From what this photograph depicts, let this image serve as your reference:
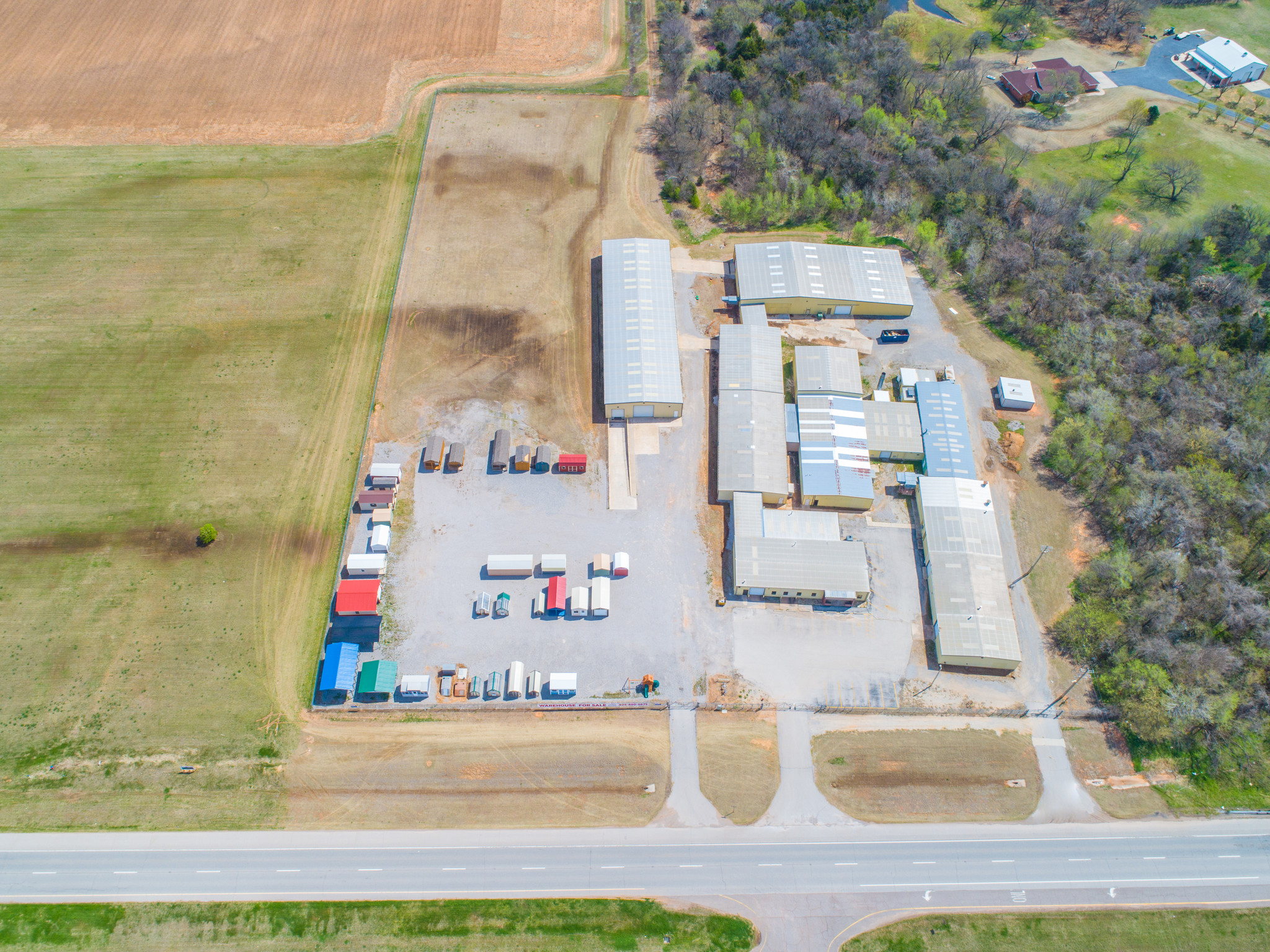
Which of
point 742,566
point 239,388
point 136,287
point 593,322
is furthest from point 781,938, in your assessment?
point 136,287

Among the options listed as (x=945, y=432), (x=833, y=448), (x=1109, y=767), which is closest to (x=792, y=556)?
(x=833, y=448)

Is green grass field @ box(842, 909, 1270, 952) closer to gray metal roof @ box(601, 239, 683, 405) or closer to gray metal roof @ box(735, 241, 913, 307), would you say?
gray metal roof @ box(601, 239, 683, 405)

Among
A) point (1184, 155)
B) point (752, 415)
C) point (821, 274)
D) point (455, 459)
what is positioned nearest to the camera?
point (455, 459)

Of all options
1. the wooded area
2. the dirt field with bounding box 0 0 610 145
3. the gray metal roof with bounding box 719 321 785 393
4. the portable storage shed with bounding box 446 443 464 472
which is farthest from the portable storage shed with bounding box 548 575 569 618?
the dirt field with bounding box 0 0 610 145

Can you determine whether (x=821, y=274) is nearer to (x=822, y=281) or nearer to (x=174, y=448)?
(x=822, y=281)

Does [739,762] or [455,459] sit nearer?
[739,762]
